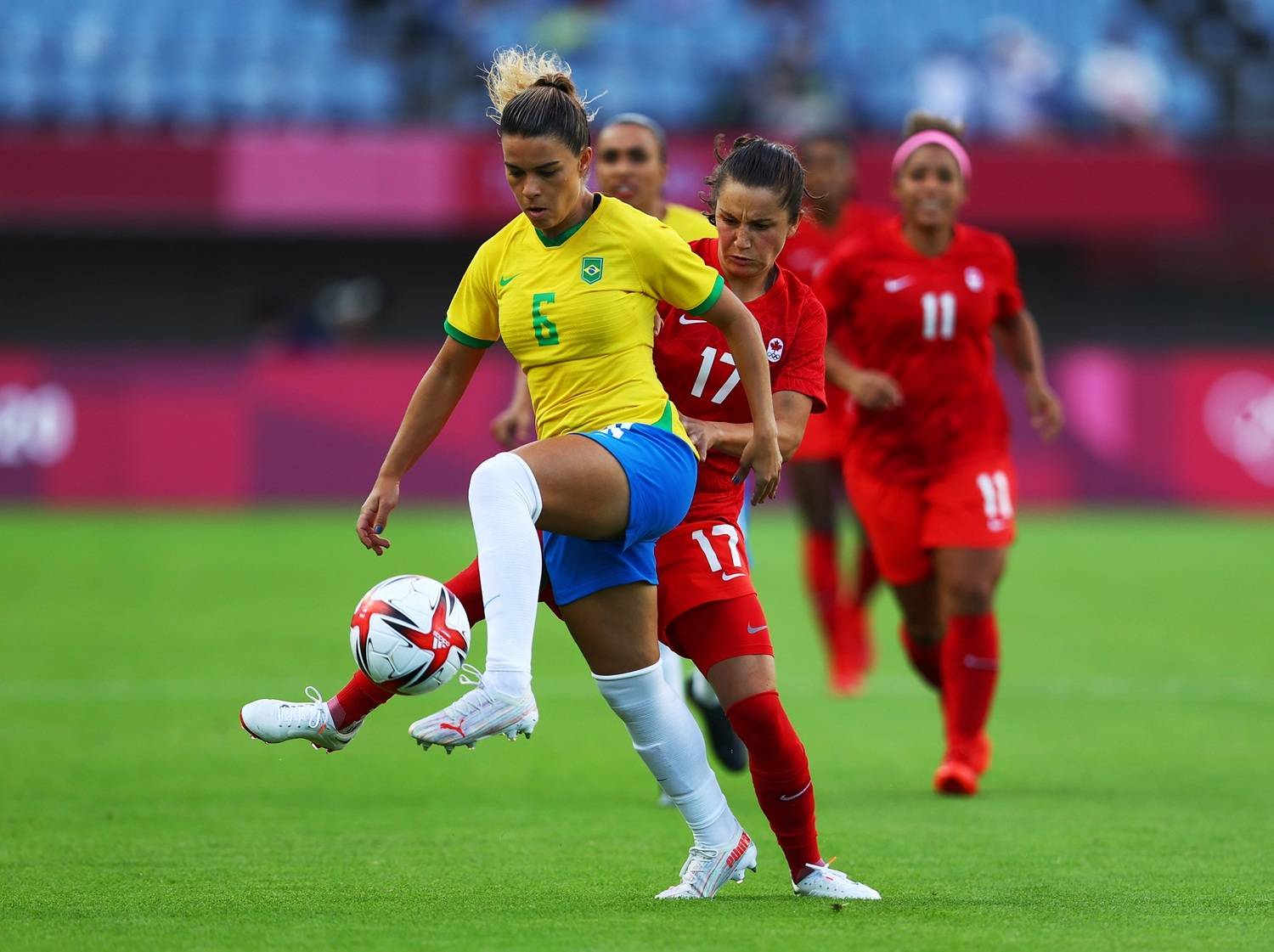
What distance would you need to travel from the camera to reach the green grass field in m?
4.91

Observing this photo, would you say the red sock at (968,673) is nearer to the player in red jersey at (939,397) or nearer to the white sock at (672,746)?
the player in red jersey at (939,397)

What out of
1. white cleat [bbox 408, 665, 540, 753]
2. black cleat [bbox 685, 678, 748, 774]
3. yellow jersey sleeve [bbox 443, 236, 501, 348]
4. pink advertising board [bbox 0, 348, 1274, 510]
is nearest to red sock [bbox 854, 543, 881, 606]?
black cleat [bbox 685, 678, 748, 774]

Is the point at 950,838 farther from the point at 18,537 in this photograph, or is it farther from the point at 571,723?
the point at 18,537

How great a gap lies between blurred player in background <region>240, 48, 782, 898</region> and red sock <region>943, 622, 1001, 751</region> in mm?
2257

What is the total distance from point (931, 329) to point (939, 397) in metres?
0.28

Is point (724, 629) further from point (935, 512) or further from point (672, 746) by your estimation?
point (935, 512)

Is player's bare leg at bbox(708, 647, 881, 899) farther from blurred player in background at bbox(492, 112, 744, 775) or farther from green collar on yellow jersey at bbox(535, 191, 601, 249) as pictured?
blurred player in background at bbox(492, 112, 744, 775)

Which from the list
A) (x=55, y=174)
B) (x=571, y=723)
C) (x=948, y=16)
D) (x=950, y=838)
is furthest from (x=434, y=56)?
(x=950, y=838)

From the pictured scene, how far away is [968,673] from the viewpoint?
7.51 m

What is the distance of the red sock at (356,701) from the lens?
5.17 m

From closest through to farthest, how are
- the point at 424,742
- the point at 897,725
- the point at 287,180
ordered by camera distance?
1. the point at 424,742
2. the point at 897,725
3. the point at 287,180

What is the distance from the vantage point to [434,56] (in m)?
22.9

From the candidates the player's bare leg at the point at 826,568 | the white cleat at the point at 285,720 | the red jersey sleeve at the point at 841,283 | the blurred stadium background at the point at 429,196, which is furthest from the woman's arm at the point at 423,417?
the blurred stadium background at the point at 429,196

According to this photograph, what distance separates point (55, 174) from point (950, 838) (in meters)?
17.6
